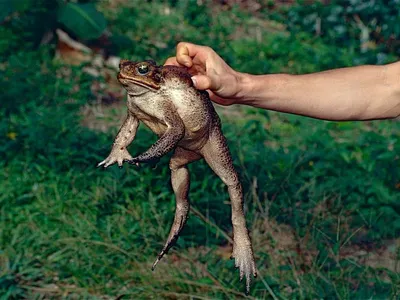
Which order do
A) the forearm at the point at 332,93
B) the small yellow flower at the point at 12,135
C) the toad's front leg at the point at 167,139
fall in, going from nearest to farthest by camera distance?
the toad's front leg at the point at 167,139
the forearm at the point at 332,93
the small yellow flower at the point at 12,135

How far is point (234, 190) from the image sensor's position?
2.08 metres

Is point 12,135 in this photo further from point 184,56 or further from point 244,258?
point 244,258

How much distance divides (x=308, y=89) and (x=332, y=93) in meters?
0.12

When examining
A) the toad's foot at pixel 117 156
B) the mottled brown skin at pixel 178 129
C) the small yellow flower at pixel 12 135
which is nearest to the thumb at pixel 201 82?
the mottled brown skin at pixel 178 129

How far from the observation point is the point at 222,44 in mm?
7582

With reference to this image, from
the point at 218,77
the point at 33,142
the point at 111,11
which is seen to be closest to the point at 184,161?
the point at 218,77

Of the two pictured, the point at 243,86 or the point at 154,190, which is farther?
the point at 154,190

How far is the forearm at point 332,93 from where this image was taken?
8.20ft

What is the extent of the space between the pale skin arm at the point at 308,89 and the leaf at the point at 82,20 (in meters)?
4.17

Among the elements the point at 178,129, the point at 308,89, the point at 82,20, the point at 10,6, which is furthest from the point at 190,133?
the point at 10,6

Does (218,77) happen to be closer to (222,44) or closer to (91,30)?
(91,30)

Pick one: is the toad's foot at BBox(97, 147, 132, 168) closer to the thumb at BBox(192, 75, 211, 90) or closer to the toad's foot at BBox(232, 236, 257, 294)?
the thumb at BBox(192, 75, 211, 90)

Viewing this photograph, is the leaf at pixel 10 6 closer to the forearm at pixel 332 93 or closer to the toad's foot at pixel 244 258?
the forearm at pixel 332 93

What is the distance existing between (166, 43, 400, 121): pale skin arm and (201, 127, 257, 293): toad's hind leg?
0.20 meters
